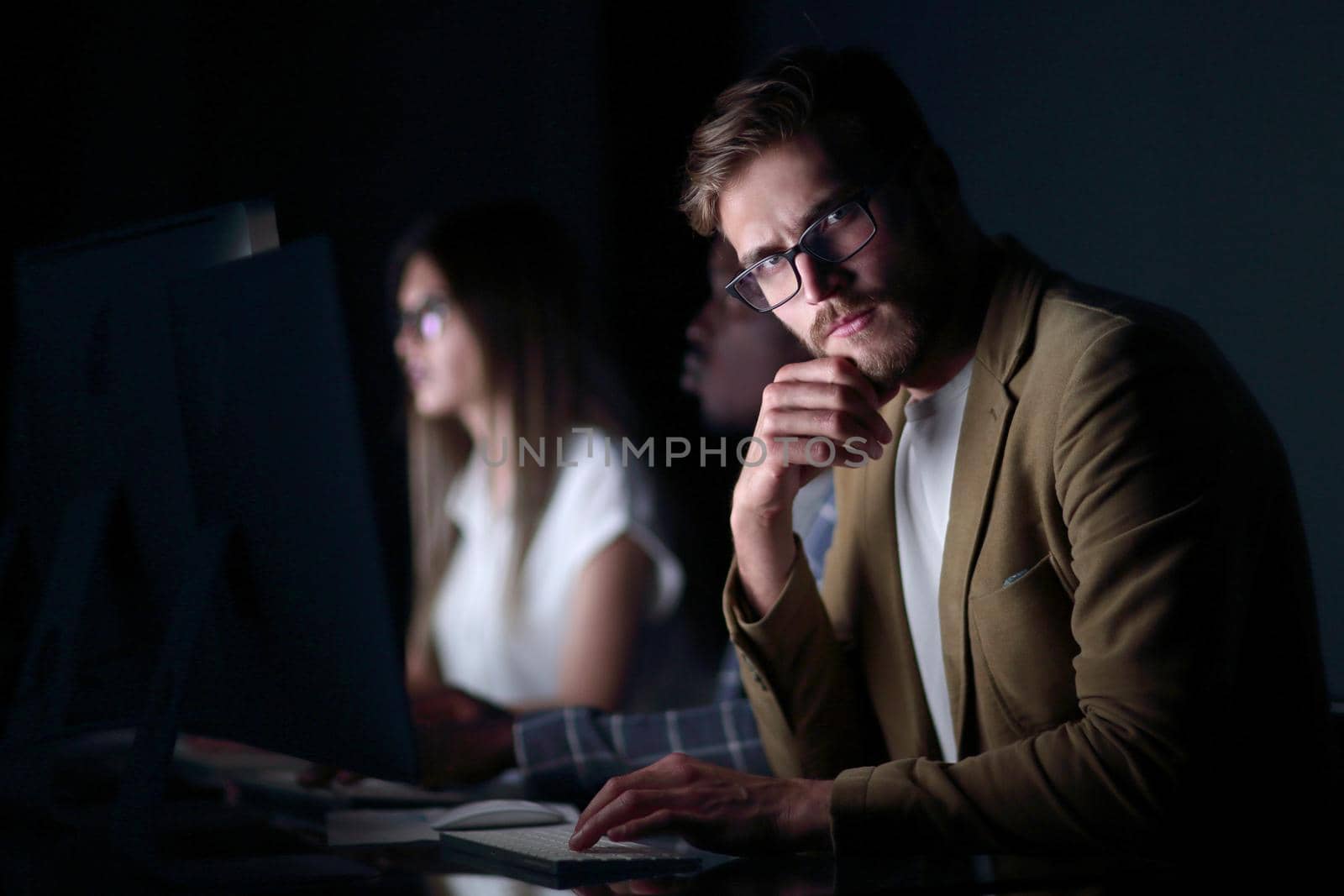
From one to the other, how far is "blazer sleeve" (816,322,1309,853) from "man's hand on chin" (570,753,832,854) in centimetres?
3

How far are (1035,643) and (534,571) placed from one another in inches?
53.2

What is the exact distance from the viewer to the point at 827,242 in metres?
1.26

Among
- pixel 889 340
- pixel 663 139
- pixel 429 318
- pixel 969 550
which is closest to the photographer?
pixel 969 550

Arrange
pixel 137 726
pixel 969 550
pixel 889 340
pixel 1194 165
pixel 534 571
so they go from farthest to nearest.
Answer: pixel 534 571 → pixel 1194 165 → pixel 889 340 → pixel 969 550 → pixel 137 726

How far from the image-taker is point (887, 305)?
1.29m

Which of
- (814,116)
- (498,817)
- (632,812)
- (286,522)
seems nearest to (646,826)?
(632,812)

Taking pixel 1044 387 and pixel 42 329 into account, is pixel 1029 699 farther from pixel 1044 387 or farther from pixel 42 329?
pixel 42 329

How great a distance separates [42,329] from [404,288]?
1.34 meters

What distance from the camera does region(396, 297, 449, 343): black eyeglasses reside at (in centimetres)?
239

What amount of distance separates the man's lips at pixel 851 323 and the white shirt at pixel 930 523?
137mm

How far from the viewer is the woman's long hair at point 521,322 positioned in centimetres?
234

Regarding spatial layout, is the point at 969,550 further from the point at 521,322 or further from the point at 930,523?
the point at 521,322

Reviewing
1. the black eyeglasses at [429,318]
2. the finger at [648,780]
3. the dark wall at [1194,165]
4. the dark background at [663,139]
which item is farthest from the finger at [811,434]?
the black eyeglasses at [429,318]

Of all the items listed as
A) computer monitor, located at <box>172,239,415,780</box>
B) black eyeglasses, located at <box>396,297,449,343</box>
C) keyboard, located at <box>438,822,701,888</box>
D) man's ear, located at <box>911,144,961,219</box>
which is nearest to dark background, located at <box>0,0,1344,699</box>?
black eyeglasses, located at <box>396,297,449,343</box>
